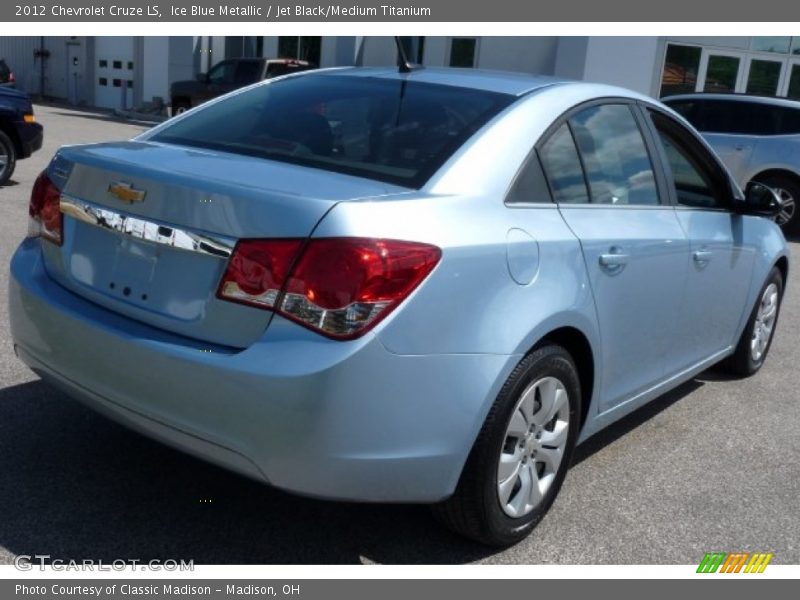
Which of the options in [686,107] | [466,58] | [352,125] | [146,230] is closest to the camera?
[146,230]

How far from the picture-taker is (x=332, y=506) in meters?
3.44

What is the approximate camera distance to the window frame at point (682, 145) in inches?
162

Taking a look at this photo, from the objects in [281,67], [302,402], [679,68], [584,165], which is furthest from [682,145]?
[281,67]

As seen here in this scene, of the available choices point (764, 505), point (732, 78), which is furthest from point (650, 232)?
point (732, 78)

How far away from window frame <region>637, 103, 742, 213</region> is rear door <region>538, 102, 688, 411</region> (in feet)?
0.34

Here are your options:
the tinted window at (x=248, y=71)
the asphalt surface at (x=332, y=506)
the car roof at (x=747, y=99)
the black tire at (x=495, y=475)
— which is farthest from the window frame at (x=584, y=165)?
the tinted window at (x=248, y=71)

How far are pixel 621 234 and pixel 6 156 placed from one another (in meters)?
8.36

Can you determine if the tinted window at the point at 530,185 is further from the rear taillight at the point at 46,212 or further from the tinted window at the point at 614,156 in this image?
the rear taillight at the point at 46,212

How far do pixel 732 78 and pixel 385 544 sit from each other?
19.6m

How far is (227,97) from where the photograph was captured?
396 centimetres

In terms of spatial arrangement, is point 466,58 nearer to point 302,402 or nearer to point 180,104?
point 180,104

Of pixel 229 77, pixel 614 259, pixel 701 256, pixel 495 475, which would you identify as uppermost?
pixel 614 259

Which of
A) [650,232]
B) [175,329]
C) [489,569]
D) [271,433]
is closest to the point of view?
[271,433]

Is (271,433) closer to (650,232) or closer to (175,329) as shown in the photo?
(175,329)
